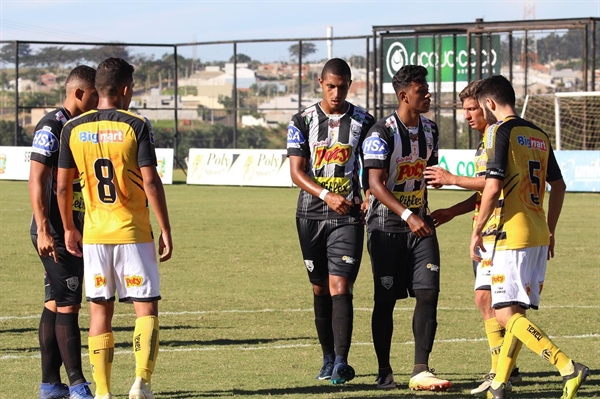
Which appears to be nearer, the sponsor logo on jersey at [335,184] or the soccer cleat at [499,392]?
the soccer cleat at [499,392]

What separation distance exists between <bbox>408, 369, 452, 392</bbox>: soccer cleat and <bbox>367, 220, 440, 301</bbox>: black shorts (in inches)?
25.4

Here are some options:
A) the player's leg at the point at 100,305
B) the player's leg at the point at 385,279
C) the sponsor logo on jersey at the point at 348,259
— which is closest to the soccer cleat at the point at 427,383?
the player's leg at the point at 385,279

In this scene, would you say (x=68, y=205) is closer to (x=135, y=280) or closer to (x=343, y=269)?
(x=135, y=280)

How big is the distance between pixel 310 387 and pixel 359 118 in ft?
6.78

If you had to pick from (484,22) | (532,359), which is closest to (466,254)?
(532,359)

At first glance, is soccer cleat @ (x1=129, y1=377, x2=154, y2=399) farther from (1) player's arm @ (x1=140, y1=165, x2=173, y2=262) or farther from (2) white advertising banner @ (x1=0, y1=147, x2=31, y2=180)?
(2) white advertising banner @ (x1=0, y1=147, x2=31, y2=180)

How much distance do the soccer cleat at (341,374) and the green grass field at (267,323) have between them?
0.08 metres

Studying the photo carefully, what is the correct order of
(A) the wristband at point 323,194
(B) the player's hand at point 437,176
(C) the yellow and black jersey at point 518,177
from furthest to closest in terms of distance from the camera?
(A) the wristband at point 323,194, (B) the player's hand at point 437,176, (C) the yellow and black jersey at point 518,177

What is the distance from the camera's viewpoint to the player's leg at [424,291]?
7633 millimetres

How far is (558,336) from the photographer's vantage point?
394 inches

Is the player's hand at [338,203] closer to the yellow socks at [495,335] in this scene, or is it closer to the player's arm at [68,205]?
the yellow socks at [495,335]

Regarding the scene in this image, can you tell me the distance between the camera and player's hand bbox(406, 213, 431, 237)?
299 inches

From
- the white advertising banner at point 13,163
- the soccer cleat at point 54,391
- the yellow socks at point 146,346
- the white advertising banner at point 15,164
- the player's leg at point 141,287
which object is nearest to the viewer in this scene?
the yellow socks at point 146,346

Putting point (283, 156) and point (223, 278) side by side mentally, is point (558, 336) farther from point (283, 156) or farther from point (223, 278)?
point (283, 156)
